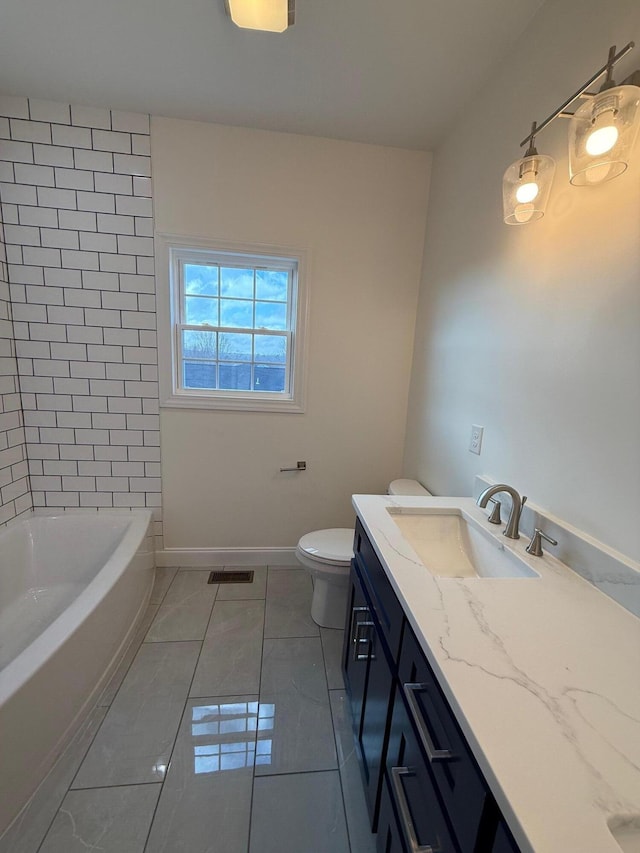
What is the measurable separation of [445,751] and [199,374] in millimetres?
2142

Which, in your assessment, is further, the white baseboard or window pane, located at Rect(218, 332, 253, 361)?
the white baseboard

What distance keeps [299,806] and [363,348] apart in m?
2.12

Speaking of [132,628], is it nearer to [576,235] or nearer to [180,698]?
[180,698]

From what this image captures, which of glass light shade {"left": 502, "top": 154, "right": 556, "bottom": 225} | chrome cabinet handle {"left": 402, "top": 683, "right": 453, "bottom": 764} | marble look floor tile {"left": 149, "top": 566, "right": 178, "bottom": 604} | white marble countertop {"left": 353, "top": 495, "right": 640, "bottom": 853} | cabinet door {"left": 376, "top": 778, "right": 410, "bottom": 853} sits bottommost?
marble look floor tile {"left": 149, "top": 566, "right": 178, "bottom": 604}

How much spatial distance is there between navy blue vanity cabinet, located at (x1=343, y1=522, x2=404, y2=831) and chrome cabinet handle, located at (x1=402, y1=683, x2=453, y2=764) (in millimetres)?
125

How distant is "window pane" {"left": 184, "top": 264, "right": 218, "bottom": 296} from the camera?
2178mm

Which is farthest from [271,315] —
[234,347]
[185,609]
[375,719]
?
[375,719]

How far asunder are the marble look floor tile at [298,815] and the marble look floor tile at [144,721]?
1.24ft

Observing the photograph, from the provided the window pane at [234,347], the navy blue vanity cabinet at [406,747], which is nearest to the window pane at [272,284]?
the window pane at [234,347]

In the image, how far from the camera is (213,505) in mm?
2381

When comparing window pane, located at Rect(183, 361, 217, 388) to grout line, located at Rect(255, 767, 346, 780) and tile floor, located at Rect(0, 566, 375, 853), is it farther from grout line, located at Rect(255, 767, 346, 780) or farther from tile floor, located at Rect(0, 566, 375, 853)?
grout line, located at Rect(255, 767, 346, 780)

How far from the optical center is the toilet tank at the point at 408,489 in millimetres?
1972

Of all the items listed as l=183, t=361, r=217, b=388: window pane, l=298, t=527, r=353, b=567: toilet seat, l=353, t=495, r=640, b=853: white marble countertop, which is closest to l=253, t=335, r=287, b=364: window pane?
l=183, t=361, r=217, b=388: window pane

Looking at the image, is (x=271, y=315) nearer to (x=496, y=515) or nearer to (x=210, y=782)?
(x=496, y=515)
